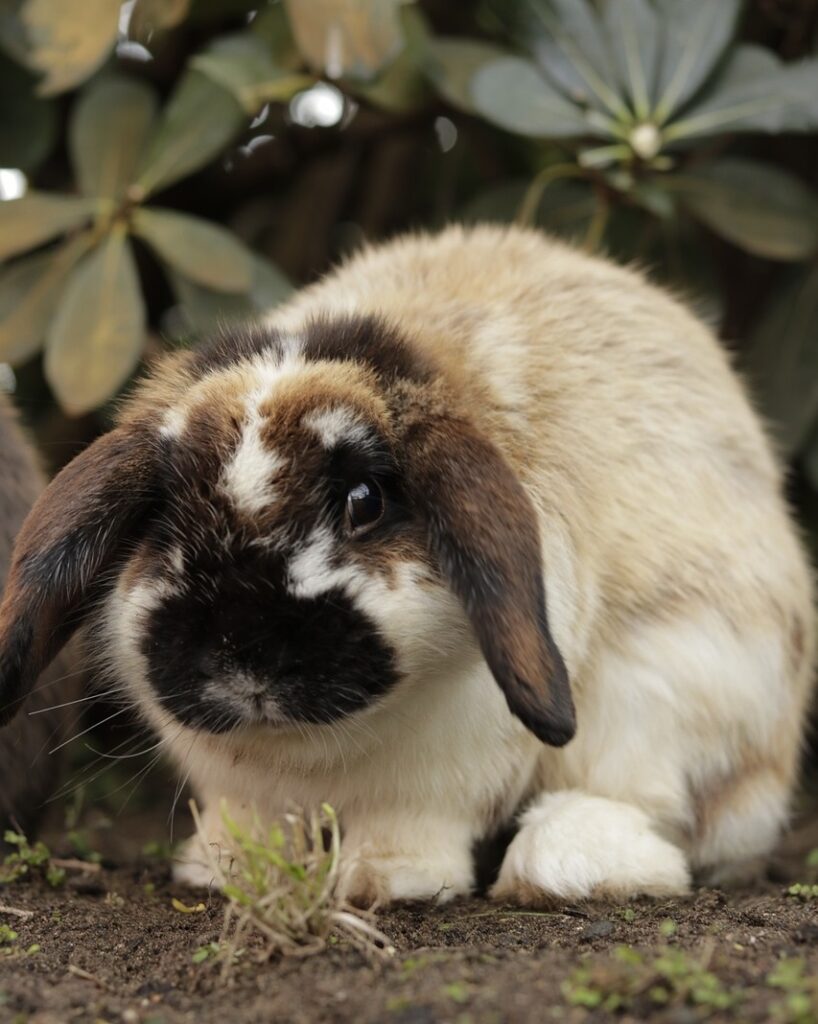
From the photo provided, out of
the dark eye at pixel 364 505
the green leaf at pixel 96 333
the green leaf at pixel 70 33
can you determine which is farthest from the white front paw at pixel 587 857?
the green leaf at pixel 70 33

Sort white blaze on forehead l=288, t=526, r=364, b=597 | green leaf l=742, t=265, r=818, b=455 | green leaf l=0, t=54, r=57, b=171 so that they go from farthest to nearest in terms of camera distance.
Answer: green leaf l=0, t=54, r=57, b=171, green leaf l=742, t=265, r=818, b=455, white blaze on forehead l=288, t=526, r=364, b=597

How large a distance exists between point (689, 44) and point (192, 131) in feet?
5.27

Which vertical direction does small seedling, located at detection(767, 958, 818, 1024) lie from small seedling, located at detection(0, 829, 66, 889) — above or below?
above

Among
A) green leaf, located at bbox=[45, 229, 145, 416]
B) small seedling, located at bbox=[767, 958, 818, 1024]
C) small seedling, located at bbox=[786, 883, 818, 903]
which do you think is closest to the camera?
small seedling, located at bbox=[767, 958, 818, 1024]

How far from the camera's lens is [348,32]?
12.7 feet

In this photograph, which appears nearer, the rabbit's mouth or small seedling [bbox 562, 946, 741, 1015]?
small seedling [bbox 562, 946, 741, 1015]

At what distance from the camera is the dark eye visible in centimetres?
252

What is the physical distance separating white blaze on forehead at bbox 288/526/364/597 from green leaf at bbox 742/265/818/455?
96.2 inches

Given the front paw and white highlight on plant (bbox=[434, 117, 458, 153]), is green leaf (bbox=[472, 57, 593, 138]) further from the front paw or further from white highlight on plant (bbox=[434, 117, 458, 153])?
the front paw

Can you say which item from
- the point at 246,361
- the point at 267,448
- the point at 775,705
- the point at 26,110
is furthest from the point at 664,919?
the point at 26,110

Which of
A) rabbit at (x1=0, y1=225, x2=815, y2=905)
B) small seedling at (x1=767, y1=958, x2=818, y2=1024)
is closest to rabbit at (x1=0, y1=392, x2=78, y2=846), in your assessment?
rabbit at (x1=0, y1=225, x2=815, y2=905)

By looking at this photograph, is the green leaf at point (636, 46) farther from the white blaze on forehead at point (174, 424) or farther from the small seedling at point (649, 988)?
the small seedling at point (649, 988)

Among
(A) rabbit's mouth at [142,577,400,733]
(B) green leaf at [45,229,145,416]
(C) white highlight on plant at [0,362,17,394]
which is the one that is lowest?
(A) rabbit's mouth at [142,577,400,733]

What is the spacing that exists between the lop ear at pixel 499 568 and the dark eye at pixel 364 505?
0.11 meters
